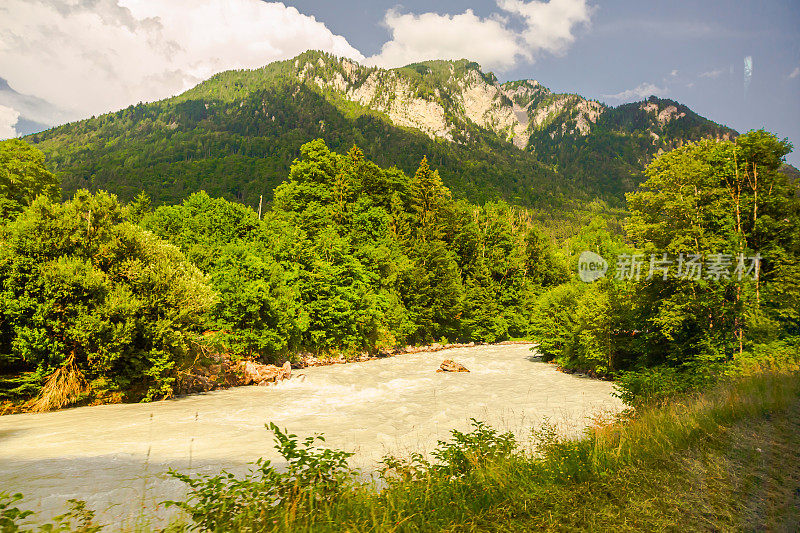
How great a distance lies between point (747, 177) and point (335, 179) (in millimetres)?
30314

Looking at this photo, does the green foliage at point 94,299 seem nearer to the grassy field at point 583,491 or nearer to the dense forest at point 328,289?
the dense forest at point 328,289

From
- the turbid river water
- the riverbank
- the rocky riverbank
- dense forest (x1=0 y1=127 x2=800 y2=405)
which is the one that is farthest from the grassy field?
the rocky riverbank

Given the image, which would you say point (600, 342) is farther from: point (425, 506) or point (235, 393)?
point (425, 506)

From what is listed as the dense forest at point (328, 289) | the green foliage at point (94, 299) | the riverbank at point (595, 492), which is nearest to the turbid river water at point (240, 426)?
the green foliage at point (94, 299)

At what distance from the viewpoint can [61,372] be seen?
527 inches

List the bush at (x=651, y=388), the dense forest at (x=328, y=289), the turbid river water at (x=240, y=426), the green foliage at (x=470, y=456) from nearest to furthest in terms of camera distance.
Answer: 1. the green foliage at (x=470, y=456)
2. the turbid river water at (x=240, y=426)
3. the bush at (x=651, y=388)
4. the dense forest at (x=328, y=289)

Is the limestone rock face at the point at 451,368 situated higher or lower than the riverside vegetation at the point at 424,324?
lower

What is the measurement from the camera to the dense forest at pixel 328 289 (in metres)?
13.2

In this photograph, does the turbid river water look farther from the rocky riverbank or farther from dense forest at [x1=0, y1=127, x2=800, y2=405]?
dense forest at [x1=0, y1=127, x2=800, y2=405]

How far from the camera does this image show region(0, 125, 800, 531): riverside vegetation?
472 centimetres

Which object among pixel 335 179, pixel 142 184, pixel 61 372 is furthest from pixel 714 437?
pixel 142 184

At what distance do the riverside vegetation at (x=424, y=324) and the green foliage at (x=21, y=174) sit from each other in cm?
18

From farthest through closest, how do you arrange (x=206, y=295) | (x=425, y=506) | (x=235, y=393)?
(x=235, y=393)
(x=206, y=295)
(x=425, y=506)

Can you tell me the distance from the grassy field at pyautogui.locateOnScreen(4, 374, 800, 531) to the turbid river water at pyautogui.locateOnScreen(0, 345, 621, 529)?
5.43 ft
